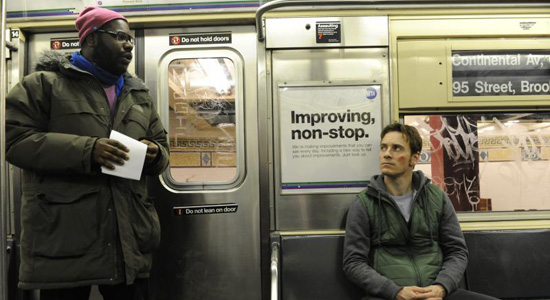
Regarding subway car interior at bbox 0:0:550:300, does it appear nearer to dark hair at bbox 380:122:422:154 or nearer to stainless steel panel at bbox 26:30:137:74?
stainless steel panel at bbox 26:30:137:74

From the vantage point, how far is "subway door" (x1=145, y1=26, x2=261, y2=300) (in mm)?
2984

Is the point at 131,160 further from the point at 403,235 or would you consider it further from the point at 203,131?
the point at 403,235

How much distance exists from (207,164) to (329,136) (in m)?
0.94

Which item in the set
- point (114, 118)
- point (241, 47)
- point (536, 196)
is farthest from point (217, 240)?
point (536, 196)

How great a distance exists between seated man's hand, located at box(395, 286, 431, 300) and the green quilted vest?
11 centimetres

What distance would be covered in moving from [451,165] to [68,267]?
2636mm

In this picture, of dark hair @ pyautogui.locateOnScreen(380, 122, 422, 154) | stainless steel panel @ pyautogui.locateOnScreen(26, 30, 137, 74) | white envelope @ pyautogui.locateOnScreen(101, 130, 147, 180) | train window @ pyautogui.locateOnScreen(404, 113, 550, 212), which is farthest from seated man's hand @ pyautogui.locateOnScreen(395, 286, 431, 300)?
stainless steel panel @ pyautogui.locateOnScreen(26, 30, 137, 74)

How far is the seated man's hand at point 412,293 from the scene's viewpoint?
7.32 ft

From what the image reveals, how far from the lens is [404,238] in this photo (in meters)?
2.45

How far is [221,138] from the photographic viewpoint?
3035 millimetres

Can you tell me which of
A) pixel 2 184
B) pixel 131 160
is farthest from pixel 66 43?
pixel 2 184

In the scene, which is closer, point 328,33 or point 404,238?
point 404,238

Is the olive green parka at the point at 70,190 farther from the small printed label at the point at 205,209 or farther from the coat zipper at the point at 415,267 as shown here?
the coat zipper at the point at 415,267

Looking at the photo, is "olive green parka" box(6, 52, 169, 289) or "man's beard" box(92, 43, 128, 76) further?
"man's beard" box(92, 43, 128, 76)
